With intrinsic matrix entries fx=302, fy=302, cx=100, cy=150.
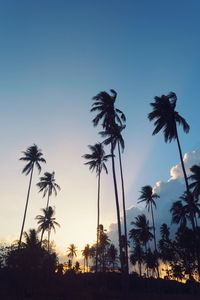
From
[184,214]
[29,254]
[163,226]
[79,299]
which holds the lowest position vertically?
[79,299]

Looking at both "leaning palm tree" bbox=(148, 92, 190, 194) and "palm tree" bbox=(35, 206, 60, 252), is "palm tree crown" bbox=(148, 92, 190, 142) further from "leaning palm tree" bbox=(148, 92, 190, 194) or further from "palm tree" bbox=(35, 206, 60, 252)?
"palm tree" bbox=(35, 206, 60, 252)

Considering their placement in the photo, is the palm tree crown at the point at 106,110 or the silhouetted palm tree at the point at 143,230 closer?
the palm tree crown at the point at 106,110

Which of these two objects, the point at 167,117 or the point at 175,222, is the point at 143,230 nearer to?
the point at 175,222

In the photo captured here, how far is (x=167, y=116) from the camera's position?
37906mm

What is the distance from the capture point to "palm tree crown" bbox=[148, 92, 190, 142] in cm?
3788

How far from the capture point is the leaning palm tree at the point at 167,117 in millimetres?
37844

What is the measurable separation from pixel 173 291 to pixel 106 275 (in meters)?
17.2

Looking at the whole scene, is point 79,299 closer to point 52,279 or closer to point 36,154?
point 52,279

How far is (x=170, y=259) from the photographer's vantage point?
252 feet

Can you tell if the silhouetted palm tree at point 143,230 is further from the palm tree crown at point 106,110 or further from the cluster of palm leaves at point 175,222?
the palm tree crown at point 106,110

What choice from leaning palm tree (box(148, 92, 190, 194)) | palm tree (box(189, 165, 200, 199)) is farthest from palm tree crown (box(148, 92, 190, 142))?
palm tree (box(189, 165, 200, 199))

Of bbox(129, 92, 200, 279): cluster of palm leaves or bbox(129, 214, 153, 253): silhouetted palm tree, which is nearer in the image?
bbox(129, 92, 200, 279): cluster of palm leaves

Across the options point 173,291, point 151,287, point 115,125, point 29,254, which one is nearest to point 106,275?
point 151,287

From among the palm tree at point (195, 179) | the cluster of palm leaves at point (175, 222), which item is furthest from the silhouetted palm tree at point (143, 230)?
the palm tree at point (195, 179)
